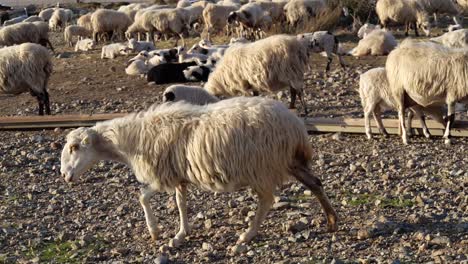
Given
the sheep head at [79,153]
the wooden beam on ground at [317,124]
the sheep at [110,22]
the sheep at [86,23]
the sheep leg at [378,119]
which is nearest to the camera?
the sheep head at [79,153]

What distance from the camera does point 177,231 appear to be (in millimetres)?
8289

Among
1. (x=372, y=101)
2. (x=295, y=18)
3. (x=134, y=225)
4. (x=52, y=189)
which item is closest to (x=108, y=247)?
(x=134, y=225)

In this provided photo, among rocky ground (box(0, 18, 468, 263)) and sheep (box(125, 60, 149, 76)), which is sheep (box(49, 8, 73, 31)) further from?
rocky ground (box(0, 18, 468, 263))

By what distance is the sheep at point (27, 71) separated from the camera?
15.9 meters

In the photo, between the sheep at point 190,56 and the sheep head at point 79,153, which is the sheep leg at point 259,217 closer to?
the sheep head at point 79,153

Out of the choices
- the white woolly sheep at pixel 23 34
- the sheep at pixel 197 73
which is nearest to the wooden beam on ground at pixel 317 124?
the sheep at pixel 197 73

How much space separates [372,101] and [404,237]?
16.5 feet

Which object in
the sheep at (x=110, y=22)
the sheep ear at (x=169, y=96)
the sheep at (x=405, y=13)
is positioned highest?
the sheep ear at (x=169, y=96)

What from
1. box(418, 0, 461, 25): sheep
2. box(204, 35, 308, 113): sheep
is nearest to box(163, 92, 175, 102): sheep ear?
box(204, 35, 308, 113): sheep

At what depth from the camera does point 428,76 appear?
448 inches

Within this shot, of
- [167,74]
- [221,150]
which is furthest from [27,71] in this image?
[221,150]

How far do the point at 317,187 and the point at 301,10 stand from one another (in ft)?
63.5

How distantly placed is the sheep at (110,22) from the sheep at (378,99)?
2016 cm

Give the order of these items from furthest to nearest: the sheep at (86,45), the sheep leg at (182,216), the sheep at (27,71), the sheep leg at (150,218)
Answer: the sheep at (86,45), the sheep at (27,71), the sheep leg at (150,218), the sheep leg at (182,216)
